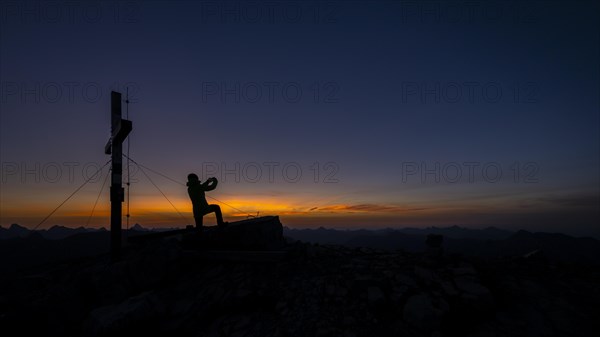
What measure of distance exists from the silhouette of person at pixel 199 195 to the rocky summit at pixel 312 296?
4.22 ft

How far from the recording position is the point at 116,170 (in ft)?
30.5

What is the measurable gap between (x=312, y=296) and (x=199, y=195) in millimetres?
5374

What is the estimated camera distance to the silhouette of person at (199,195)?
9.28 meters

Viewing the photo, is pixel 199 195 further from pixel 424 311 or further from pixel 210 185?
pixel 424 311

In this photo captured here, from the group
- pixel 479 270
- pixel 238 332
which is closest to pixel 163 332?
pixel 238 332

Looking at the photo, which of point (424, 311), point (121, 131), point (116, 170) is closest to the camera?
point (424, 311)

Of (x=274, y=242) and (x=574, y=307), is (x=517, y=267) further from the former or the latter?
(x=274, y=242)

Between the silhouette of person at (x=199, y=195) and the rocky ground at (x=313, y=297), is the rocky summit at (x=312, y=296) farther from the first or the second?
the silhouette of person at (x=199, y=195)

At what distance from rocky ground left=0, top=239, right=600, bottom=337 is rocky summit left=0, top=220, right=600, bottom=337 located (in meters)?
0.02

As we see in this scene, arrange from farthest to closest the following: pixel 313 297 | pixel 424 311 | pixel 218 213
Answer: pixel 218 213
pixel 313 297
pixel 424 311

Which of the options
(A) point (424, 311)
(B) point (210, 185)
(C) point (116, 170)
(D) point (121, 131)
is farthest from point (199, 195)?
(A) point (424, 311)

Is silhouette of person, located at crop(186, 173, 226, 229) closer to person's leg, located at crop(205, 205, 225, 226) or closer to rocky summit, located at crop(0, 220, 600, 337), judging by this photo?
person's leg, located at crop(205, 205, 225, 226)

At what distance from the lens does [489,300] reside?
215 inches

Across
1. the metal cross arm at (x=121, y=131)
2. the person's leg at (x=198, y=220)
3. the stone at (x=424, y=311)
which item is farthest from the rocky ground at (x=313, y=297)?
the metal cross arm at (x=121, y=131)
